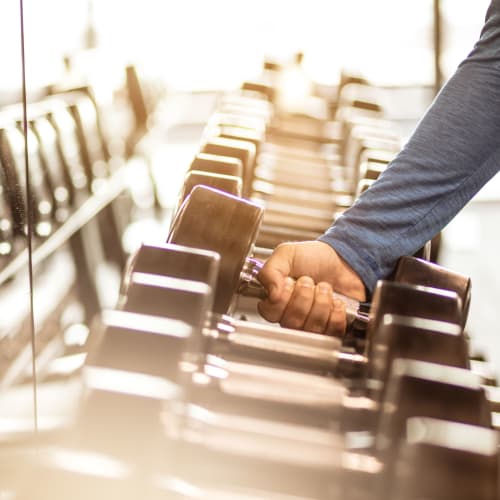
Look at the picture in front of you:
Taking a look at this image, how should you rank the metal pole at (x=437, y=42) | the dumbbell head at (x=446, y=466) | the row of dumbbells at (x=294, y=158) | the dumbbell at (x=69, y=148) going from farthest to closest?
1. the dumbbell at (x=69, y=148)
2. the metal pole at (x=437, y=42)
3. the row of dumbbells at (x=294, y=158)
4. the dumbbell head at (x=446, y=466)

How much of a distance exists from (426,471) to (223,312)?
239 mm

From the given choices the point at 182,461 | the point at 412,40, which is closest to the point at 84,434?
the point at 182,461

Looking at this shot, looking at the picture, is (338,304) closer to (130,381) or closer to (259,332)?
(259,332)

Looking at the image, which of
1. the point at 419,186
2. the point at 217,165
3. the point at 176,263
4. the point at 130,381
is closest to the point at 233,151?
the point at 217,165

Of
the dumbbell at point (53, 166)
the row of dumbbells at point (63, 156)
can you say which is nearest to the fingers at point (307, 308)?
the row of dumbbells at point (63, 156)

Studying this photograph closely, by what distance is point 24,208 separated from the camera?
348 mm

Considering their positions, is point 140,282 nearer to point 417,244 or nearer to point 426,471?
point 426,471

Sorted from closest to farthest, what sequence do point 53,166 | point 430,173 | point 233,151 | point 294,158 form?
point 430,173, point 233,151, point 294,158, point 53,166

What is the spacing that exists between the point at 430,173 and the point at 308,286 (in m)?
0.13

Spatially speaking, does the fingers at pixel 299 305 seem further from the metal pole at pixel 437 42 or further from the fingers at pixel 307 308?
the metal pole at pixel 437 42

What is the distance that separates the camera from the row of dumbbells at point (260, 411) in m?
0.26

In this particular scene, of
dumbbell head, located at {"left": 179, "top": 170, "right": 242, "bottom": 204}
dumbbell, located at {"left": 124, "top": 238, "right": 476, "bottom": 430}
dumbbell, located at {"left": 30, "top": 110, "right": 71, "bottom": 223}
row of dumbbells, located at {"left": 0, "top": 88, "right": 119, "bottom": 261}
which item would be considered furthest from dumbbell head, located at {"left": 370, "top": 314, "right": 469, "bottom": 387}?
dumbbell, located at {"left": 30, "top": 110, "right": 71, "bottom": 223}

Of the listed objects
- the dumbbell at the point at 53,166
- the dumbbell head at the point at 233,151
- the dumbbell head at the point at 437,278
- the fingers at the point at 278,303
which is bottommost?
the dumbbell at the point at 53,166

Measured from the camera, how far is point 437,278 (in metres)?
0.49
